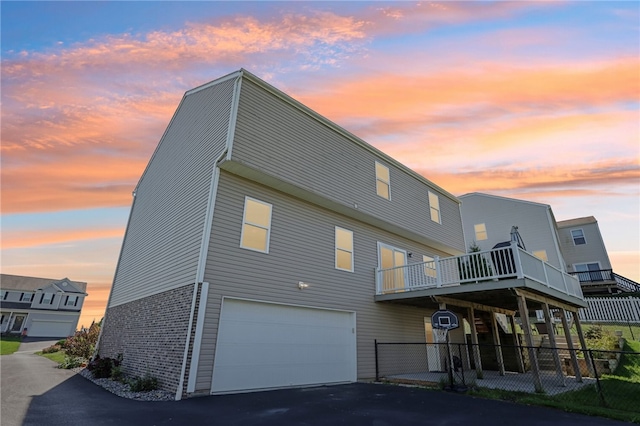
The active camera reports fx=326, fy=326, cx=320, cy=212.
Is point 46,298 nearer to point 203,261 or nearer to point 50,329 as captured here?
point 50,329

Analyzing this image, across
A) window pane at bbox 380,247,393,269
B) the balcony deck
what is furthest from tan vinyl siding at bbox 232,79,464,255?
the balcony deck

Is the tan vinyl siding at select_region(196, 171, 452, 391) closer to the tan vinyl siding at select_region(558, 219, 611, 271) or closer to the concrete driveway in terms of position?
the concrete driveway

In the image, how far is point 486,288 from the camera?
985 cm

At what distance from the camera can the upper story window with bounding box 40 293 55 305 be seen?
127ft

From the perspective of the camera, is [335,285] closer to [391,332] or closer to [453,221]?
[391,332]

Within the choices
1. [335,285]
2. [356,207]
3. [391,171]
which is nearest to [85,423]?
[335,285]

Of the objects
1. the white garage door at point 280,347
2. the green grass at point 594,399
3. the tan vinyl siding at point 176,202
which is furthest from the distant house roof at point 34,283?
the green grass at point 594,399

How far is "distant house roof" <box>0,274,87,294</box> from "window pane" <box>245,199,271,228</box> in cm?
4347

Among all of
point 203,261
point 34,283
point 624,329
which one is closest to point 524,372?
point 624,329

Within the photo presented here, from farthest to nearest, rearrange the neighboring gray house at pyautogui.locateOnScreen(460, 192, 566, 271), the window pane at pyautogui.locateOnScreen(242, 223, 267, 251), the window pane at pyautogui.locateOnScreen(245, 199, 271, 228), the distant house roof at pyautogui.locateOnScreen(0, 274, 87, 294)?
1. the distant house roof at pyautogui.locateOnScreen(0, 274, 87, 294)
2. the neighboring gray house at pyautogui.locateOnScreen(460, 192, 566, 271)
3. the window pane at pyautogui.locateOnScreen(245, 199, 271, 228)
4. the window pane at pyautogui.locateOnScreen(242, 223, 267, 251)

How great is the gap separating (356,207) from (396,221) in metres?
2.54

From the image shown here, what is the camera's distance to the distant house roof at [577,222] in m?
27.7

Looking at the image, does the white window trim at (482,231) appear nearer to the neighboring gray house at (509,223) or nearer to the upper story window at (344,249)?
the neighboring gray house at (509,223)

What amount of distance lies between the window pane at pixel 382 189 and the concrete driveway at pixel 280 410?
7649 millimetres
